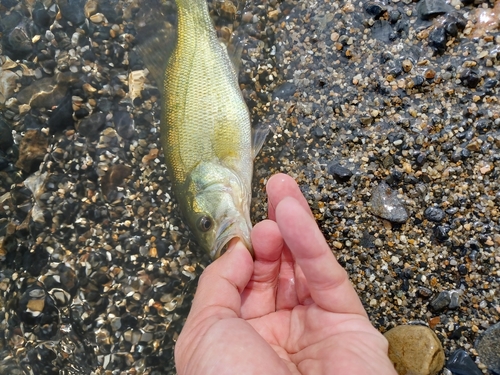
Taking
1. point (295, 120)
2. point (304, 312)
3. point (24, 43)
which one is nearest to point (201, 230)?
point (304, 312)

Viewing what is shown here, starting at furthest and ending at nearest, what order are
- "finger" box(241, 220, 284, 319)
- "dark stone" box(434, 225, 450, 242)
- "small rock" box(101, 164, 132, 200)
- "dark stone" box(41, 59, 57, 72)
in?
"dark stone" box(41, 59, 57, 72) → "small rock" box(101, 164, 132, 200) → "dark stone" box(434, 225, 450, 242) → "finger" box(241, 220, 284, 319)

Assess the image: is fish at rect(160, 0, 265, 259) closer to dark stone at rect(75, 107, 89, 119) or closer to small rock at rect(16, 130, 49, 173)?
dark stone at rect(75, 107, 89, 119)

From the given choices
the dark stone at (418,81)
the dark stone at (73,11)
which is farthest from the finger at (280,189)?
the dark stone at (73,11)

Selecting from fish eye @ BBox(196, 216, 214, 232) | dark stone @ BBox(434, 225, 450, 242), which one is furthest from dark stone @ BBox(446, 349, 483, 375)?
fish eye @ BBox(196, 216, 214, 232)

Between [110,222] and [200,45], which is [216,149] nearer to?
[200,45]

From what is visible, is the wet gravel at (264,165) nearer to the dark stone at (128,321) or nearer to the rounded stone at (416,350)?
the dark stone at (128,321)
